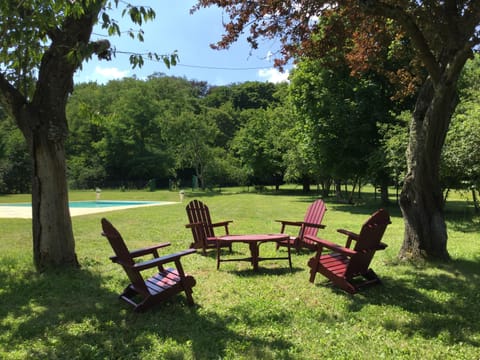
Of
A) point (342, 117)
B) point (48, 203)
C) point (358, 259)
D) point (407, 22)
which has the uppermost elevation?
point (342, 117)

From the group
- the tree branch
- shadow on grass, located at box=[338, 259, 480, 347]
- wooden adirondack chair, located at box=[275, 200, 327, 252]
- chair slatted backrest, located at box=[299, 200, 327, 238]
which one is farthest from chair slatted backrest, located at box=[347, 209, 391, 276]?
the tree branch

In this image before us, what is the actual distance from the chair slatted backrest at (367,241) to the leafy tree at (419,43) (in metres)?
1.56

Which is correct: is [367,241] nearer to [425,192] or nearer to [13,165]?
[425,192]

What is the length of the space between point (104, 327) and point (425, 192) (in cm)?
492

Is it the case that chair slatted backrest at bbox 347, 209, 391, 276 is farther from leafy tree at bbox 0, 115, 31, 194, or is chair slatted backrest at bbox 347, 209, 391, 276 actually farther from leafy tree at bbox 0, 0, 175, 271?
leafy tree at bbox 0, 115, 31, 194

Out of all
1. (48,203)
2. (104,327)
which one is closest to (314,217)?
(104,327)

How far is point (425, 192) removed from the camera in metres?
5.77

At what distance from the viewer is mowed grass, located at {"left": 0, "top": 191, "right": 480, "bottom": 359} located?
10.2 feet

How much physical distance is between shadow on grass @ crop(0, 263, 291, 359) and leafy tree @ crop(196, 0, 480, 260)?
3.24m

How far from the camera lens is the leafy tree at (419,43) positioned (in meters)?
5.23

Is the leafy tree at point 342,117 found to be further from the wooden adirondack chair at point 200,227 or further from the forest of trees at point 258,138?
the wooden adirondack chair at point 200,227

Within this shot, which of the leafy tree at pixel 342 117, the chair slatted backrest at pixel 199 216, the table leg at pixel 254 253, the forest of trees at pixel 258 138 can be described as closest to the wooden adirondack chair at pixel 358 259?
the table leg at pixel 254 253

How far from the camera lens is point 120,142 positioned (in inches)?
1601

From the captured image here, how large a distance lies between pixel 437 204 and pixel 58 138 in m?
5.93
